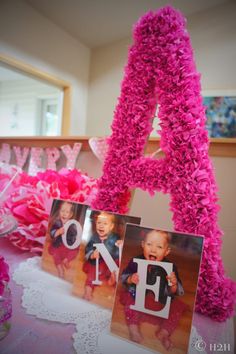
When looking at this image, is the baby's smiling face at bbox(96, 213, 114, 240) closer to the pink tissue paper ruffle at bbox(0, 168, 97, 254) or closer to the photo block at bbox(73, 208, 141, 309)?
the photo block at bbox(73, 208, 141, 309)

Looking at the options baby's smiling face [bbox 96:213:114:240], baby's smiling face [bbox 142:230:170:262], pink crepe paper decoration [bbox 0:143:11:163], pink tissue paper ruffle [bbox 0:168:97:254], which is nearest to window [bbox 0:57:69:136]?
pink crepe paper decoration [bbox 0:143:11:163]

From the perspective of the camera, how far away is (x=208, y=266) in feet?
1.46

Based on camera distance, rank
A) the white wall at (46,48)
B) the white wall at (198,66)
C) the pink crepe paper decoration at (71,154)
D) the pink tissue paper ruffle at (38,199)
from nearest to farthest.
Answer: the pink tissue paper ruffle at (38,199), the pink crepe paper decoration at (71,154), the white wall at (198,66), the white wall at (46,48)

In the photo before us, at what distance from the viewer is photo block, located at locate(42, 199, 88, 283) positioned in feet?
1.82

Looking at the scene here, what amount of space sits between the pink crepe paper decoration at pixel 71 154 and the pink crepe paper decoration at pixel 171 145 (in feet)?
1.38

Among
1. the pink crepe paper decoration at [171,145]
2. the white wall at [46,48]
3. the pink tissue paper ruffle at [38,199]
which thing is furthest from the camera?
the white wall at [46,48]

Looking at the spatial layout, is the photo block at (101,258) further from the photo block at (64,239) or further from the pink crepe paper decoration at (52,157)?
the pink crepe paper decoration at (52,157)

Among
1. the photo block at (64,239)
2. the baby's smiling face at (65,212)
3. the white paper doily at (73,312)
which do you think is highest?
the baby's smiling face at (65,212)

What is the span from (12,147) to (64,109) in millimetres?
611

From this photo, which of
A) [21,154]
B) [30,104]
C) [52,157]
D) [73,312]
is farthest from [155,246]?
[30,104]

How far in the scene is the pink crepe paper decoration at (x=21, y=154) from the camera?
1188mm

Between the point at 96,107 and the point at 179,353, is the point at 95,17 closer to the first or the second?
the point at 96,107

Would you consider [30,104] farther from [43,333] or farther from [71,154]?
[43,333]

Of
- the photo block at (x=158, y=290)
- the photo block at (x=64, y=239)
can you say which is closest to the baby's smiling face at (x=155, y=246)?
Answer: the photo block at (x=158, y=290)
